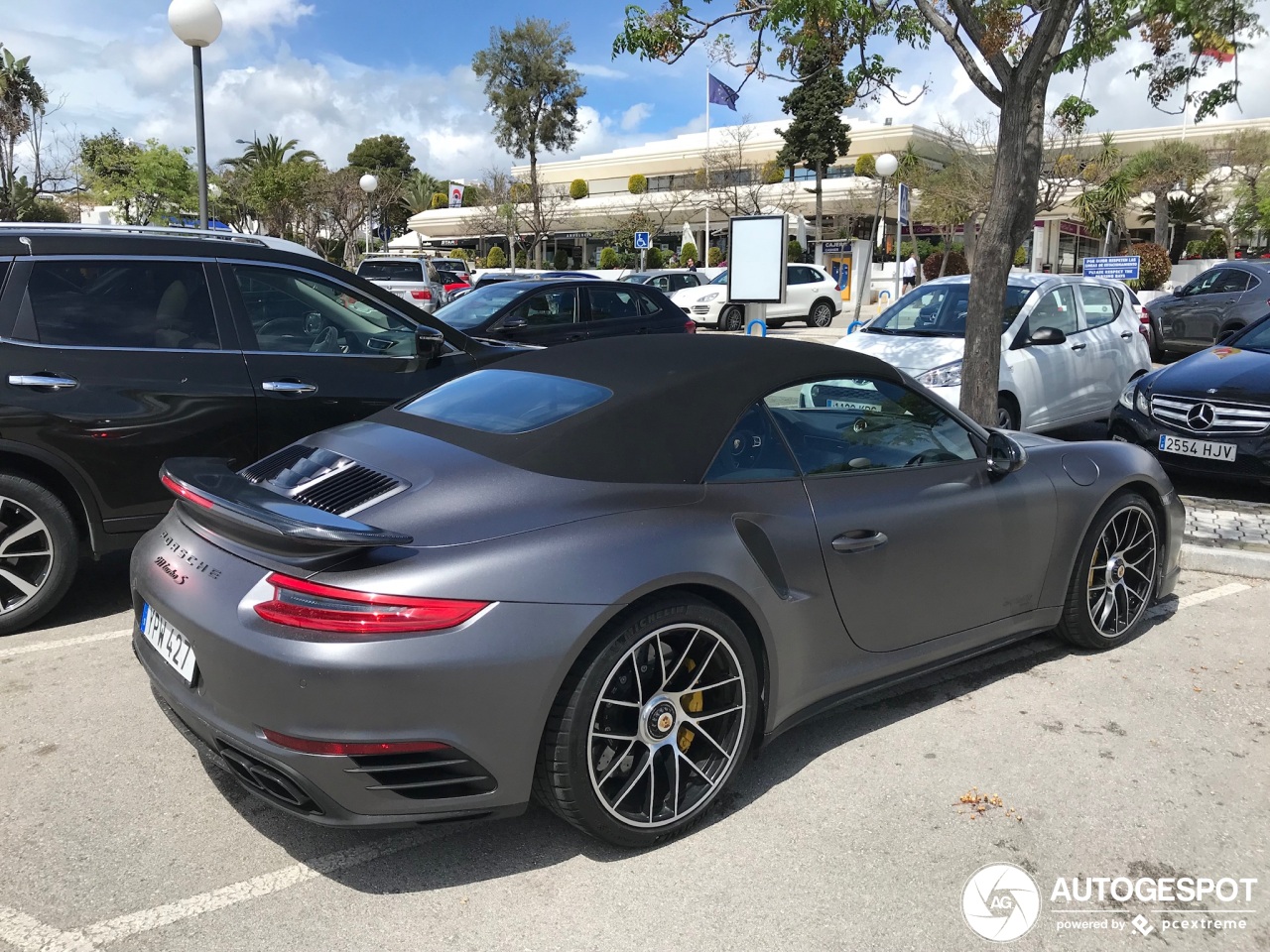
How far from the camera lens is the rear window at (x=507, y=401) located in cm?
328

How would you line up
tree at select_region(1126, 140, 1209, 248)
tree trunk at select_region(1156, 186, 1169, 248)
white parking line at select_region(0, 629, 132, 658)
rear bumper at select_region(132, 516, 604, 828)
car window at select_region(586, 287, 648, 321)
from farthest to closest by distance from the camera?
tree trunk at select_region(1156, 186, 1169, 248), tree at select_region(1126, 140, 1209, 248), car window at select_region(586, 287, 648, 321), white parking line at select_region(0, 629, 132, 658), rear bumper at select_region(132, 516, 604, 828)

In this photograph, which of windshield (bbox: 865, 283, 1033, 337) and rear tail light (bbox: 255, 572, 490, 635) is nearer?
rear tail light (bbox: 255, 572, 490, 635)

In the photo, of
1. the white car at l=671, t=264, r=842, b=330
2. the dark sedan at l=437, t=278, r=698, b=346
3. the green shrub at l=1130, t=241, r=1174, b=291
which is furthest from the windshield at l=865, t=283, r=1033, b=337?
the green shrub at l=1130, t=241, r=1174, b=291

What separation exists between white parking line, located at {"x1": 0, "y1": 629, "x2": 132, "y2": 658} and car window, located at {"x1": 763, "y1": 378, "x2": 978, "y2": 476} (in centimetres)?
337

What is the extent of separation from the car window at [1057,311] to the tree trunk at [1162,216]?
1324 inches

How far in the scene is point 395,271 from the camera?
22766 mm

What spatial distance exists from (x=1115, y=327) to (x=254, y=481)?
8.83 m

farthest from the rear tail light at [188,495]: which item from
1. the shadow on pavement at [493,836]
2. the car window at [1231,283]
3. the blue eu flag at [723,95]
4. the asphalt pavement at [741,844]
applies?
the car window at [1231,283]

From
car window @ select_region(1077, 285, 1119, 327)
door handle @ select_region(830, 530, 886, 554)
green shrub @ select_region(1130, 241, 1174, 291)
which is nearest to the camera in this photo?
door handle @ select_region(830, 530, 886, 554)

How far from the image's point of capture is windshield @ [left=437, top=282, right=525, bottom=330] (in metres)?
10.5

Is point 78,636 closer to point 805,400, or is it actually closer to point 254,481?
point 254,481

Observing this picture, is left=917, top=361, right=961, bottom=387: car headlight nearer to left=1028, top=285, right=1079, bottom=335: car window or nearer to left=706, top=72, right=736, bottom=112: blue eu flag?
left=1028, top=285, right=1079, bottom=335: car window

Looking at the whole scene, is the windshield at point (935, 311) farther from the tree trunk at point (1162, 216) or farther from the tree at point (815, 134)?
the tree trunk at point (1162, 216)

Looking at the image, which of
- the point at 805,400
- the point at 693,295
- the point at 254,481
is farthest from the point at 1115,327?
the point at 693,295
